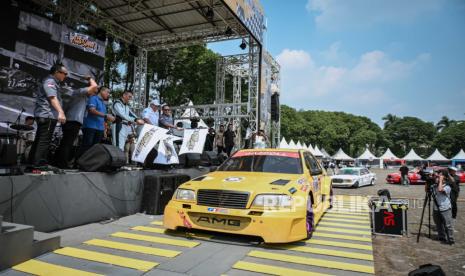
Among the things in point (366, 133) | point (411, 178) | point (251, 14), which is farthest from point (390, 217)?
point (366, 133)

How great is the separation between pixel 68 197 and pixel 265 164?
3.44 m

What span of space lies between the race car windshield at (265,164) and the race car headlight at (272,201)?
4.39 ft

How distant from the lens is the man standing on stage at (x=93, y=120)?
21.9 ft

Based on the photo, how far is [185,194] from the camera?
5180 mm

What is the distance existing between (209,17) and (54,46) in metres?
6.28

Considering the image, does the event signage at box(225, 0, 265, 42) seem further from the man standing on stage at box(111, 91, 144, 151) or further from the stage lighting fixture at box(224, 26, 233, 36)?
the man standing on stage at box(111, 91, 144, 151)

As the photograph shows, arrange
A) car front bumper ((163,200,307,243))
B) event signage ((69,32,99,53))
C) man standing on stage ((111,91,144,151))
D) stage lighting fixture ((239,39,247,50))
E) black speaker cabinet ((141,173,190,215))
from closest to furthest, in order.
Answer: car front bumper ((163,200,307,243)) < black speaker cabinet ((141,173,190,215)) < man standing on stage ((111,91,144,151)) < event signage ((69,32,99,53)) < stage lighting fixture ((239,39,247,50))

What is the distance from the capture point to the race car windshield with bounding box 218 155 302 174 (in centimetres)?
609

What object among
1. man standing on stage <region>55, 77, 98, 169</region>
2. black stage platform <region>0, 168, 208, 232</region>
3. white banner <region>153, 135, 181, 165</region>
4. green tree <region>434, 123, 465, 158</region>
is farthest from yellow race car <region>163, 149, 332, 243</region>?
green tree <region>434, 123, 465, 158</region>

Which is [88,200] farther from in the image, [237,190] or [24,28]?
[24,28]

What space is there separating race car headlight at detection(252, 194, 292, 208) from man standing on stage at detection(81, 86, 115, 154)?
12.7 feet

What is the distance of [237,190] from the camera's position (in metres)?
4.81

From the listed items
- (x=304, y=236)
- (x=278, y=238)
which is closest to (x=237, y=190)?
(x=278, y=238)

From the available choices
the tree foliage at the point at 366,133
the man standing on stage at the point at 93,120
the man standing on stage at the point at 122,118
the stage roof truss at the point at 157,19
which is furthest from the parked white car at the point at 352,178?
the tree foliage at the point at 366,133
